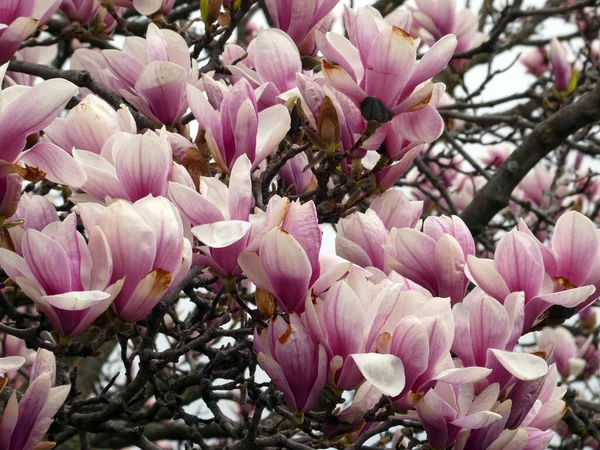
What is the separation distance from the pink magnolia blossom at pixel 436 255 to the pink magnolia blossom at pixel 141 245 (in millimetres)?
369

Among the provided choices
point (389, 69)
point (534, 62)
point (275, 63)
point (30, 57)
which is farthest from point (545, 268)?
point (534, 62)

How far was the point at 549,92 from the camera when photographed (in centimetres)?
342

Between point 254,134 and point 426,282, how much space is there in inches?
14.9

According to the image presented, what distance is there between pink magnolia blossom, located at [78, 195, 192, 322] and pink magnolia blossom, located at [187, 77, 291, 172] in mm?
280

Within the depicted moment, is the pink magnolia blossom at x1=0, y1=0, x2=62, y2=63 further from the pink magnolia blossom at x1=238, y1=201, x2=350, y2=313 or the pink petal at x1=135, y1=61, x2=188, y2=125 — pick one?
the pink magnolia blossom at x1=238, y1=201, x2=350, y2=313

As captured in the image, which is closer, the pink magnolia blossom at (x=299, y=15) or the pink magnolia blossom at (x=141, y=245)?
the pink magnolia blossom at (x=141, y=245)

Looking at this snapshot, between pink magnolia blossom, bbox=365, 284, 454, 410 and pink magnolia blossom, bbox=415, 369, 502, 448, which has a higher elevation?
pink magnolia blossom, bbox=365, 284, 454, 410

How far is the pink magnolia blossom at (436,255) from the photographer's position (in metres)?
1.27

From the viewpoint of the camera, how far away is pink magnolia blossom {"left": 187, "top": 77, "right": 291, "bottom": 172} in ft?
4.51

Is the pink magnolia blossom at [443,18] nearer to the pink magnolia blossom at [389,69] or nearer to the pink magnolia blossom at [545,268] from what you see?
the pink magnolia blossom at [389,69]

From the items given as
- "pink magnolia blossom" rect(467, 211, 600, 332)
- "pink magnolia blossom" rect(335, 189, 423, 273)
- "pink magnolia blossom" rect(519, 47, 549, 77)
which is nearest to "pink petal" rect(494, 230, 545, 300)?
"pink magnolia blossom" rect(467, 211, 600, 332)

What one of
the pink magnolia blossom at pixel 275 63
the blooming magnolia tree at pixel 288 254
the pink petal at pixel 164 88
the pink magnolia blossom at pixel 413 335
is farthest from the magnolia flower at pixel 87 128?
the pink magnolia blossom at pixel 413 335

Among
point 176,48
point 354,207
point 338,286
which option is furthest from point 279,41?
point 338,286

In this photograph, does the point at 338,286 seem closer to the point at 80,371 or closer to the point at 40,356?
the point at 40,356
